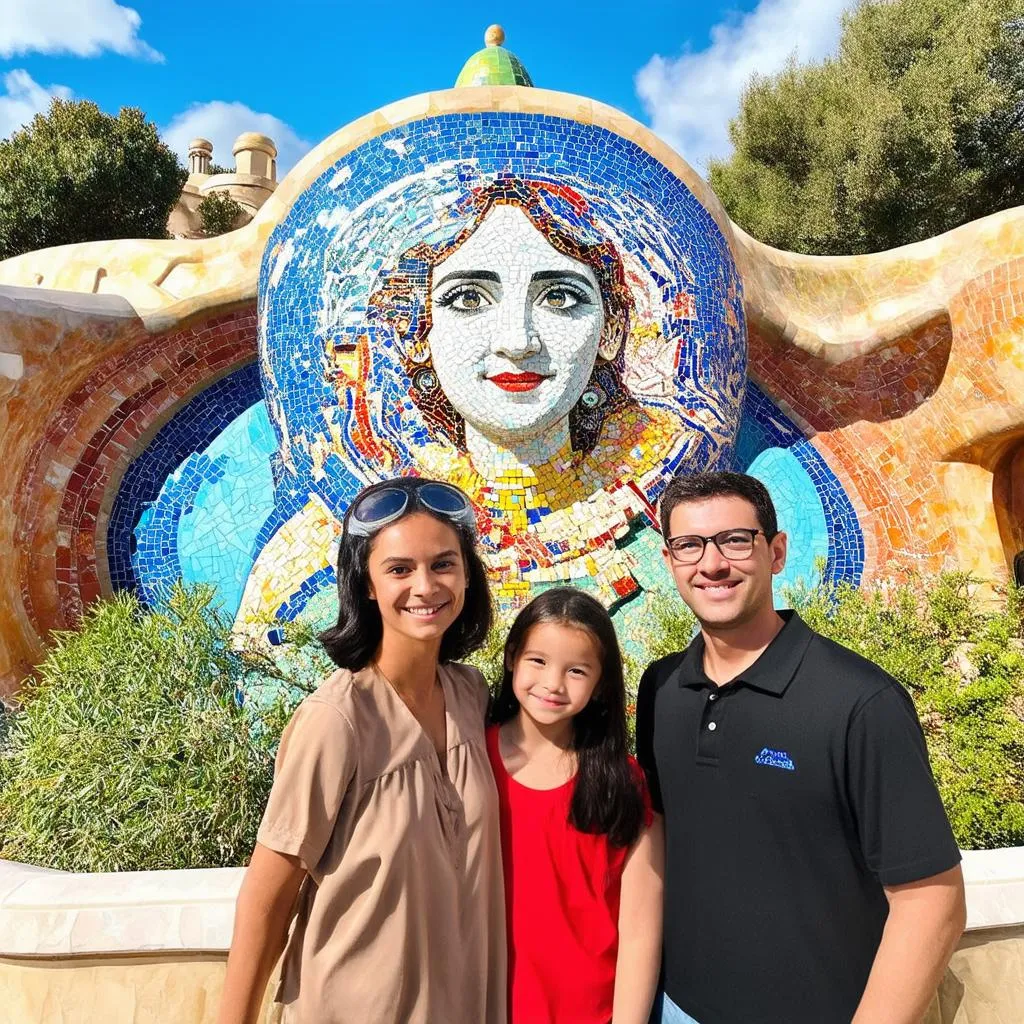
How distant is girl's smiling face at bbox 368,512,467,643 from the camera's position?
166cm

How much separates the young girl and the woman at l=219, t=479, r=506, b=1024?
7 cm

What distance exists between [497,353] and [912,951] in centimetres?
398

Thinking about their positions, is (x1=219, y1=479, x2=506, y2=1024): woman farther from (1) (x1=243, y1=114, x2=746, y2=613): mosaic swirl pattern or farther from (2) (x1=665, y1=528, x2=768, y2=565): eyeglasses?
(1) (x1=243, y1=114, x2=746, y2=613): mosaic swirl pattern

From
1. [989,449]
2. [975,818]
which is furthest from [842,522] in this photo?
[975,818]

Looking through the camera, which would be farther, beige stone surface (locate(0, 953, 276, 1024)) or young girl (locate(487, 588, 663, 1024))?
beige stone surface (locate(0, 953, 276, 1024))

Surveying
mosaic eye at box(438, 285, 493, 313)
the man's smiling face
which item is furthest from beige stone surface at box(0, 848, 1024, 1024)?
mosaic eye at box(438, 285, 493, 313)

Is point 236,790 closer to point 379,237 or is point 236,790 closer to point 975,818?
point 975,818

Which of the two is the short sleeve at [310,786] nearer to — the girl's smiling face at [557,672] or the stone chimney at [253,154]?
the girl's smiling face at [557,672]

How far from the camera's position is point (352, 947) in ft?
4.79

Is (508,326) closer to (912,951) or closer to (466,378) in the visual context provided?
(466,378)

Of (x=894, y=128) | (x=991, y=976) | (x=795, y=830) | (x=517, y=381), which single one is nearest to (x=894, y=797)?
(x=795, y=830)

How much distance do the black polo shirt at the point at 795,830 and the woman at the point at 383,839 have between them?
0.39m

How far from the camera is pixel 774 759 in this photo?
1465mm

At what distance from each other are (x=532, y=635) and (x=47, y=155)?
17051mm
